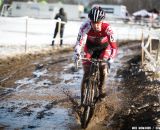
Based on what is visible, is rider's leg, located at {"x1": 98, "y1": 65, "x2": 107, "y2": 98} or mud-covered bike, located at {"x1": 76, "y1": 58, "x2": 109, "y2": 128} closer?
mud-covered bike, located at {"x1": 76, "y1": 58, "x2": 109, "y2": 128}

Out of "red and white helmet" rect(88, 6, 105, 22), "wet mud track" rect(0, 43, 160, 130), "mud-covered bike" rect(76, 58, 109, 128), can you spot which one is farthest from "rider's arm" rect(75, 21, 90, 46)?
"wet mud track" rect(0, 43, 160, 130)

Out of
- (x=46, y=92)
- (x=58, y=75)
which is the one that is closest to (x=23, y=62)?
(x=58, y=75)

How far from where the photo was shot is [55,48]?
23.2m

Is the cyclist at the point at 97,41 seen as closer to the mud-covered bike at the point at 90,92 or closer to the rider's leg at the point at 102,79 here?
the rider's leg at the point at 102,79

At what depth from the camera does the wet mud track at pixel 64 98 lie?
321 inches

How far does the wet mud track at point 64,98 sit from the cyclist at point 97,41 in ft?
2.32

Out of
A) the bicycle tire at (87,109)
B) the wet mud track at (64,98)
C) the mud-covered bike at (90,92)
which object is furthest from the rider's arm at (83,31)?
the wet mud track at (64,98)

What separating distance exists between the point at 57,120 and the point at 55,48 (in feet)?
48.5

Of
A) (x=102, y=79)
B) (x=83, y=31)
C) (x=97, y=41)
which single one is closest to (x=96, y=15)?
(x=83, y=31)

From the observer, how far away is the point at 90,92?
796 cm

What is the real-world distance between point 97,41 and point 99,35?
139 millimetres

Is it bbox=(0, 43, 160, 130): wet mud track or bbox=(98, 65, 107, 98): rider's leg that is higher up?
bbox=(98, 65, 107, 98): rider's leg

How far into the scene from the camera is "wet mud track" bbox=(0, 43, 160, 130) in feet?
26.8

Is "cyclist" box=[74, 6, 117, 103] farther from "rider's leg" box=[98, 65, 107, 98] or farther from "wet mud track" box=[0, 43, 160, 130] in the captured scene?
"wet mud track" box=[0, 43, 160, 130]
